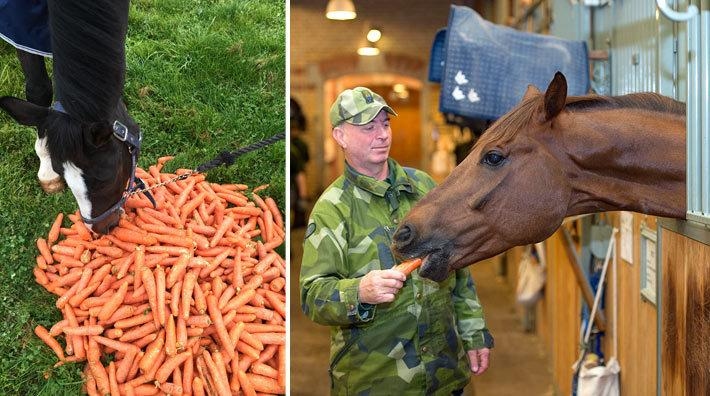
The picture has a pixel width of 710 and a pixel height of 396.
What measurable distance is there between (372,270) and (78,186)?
0.83 meters

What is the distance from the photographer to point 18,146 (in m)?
2.42

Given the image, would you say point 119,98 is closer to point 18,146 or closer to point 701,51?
point 18,146

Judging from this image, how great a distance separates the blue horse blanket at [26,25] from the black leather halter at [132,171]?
0.91 feet

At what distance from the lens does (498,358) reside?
5.85 m

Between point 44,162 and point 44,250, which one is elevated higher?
point 44,162

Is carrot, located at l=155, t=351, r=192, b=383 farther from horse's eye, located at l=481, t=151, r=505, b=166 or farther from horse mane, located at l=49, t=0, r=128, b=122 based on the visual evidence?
horse's eye, located at l=481, t=151, r=505, b=166

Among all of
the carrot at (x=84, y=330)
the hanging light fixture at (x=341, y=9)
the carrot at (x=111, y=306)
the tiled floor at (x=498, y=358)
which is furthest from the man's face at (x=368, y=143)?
the hanging light fixture at (x=341, y=9)

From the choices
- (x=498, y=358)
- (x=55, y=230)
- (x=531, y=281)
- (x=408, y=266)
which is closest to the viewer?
(x=408, y=266)

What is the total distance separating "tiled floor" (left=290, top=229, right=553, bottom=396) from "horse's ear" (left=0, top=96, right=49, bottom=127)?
2669 mm

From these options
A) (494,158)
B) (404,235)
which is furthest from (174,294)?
(494,158)

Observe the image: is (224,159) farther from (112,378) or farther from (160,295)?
(112,378)

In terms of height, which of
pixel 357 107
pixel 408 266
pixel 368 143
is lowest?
pixel 408 266

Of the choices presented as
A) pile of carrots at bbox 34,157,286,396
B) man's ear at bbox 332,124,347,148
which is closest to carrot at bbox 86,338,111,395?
pile of carrots at bbox 34,157,286,396

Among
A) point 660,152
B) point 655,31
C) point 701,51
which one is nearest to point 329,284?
point 660,152
